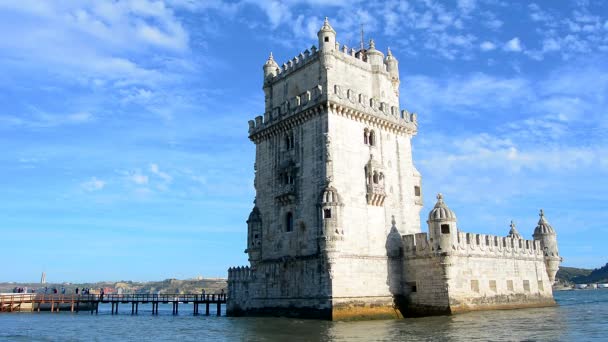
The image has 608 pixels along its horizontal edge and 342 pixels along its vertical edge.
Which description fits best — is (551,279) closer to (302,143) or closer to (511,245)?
(511,245)

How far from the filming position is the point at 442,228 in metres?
37.4

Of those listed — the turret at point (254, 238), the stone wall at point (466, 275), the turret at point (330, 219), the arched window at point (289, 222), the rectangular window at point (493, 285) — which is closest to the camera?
the turret at point (330, 219)

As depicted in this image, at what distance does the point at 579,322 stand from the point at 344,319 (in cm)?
1453

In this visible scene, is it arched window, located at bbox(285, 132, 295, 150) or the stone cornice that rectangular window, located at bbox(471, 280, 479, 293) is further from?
arched window, located at bbox(285, 132, 295, 150)

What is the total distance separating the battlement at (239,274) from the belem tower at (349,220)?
0.53ft

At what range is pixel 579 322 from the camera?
33.0m

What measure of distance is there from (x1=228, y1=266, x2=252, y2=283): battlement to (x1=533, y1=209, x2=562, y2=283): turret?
88.8 ft

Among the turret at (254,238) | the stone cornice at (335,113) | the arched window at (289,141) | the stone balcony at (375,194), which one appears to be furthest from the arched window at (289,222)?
the stone cornice at (335,113)

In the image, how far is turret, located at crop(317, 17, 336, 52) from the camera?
1539 inches

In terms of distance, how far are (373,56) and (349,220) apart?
14490 mm

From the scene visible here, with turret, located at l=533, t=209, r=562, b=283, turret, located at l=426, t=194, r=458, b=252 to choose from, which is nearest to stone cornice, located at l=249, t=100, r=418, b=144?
turret, located at l=426, t=194, r=458, b=252

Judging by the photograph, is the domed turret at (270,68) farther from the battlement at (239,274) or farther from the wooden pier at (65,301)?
the wooden pier at (65,301)

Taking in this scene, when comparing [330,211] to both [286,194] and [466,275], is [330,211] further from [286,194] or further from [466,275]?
[466,275]

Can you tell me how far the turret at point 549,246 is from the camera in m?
48.8
